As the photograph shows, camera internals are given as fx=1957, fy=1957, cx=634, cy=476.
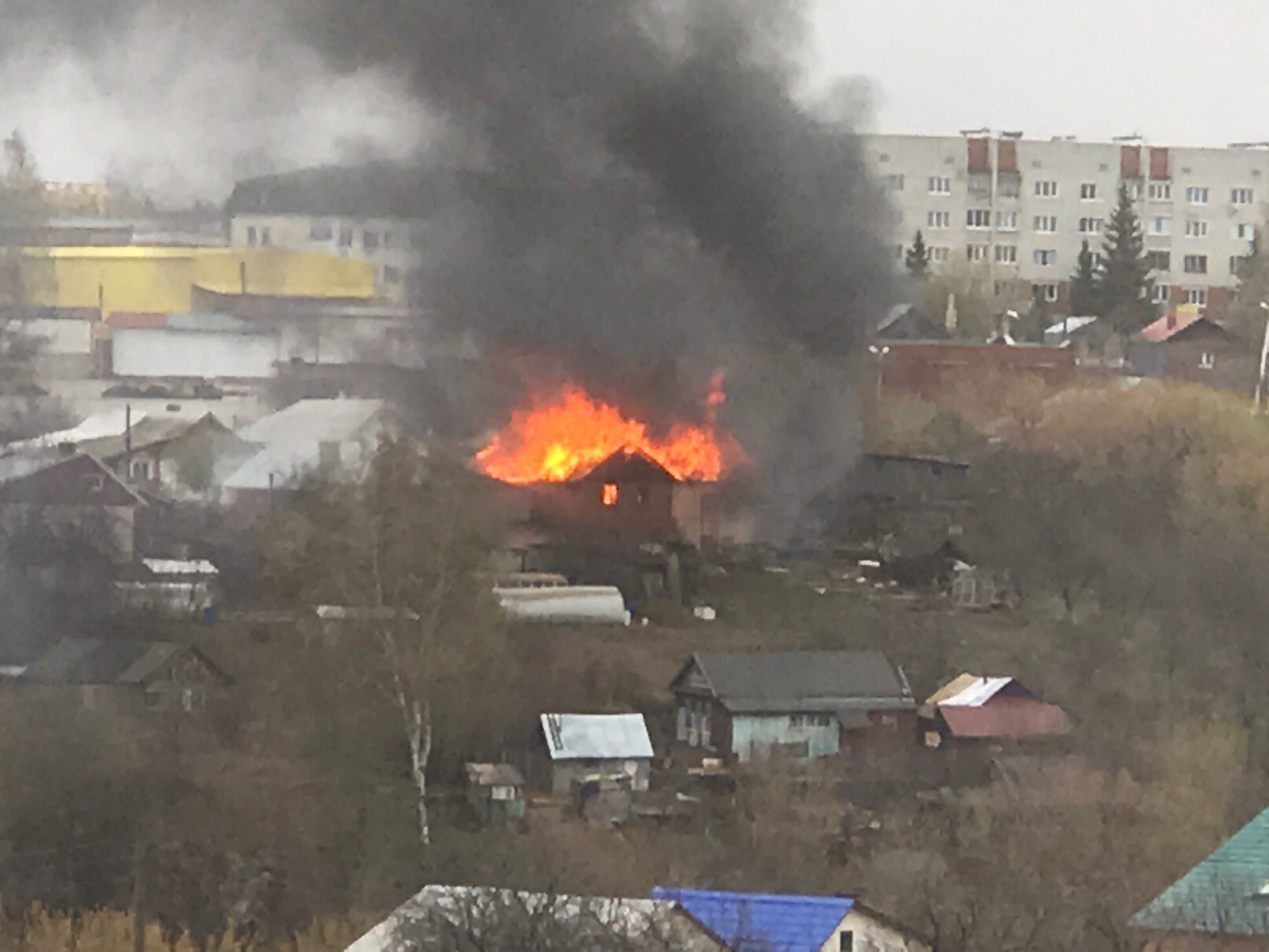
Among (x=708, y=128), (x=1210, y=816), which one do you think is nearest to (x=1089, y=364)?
(x=708, y=128)

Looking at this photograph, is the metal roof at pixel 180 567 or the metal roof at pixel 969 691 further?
the metal roof at pixel 180 567

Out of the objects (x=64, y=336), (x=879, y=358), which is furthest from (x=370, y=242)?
(x=879, y=358)

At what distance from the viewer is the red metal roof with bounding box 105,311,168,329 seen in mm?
8914

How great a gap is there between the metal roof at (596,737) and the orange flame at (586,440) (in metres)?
1.34

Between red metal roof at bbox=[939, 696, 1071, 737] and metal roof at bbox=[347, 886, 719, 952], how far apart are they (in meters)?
1.69

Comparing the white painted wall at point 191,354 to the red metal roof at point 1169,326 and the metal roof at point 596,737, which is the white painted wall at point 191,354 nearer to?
the metal roof at point 596,737

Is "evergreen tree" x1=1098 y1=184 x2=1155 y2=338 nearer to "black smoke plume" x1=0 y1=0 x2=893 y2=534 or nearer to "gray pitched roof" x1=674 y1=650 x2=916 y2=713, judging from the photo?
"black smoke plume" x1=0 y1=0 x2=893 y2=534

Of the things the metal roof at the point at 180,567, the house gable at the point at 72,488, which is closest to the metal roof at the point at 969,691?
the metal roof at the point at 180,567

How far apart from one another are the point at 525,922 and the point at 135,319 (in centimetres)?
379

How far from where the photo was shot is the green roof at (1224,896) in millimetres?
6691

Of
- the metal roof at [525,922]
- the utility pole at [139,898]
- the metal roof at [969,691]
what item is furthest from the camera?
the metal roof at [969,691]

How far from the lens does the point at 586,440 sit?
29.1 feet

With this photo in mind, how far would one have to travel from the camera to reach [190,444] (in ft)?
28.6

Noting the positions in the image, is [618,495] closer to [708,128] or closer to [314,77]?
[708,128]
